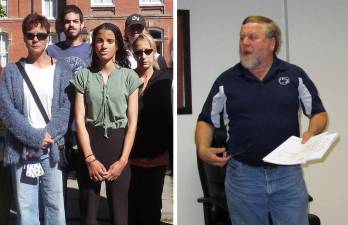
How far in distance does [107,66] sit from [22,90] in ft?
1.29

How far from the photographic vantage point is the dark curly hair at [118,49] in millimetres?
2088

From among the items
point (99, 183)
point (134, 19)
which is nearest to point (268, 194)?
point (99, 183)

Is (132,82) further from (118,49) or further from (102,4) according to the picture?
(102,4)

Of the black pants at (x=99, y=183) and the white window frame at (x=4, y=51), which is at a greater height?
the white window frame at (x=4, y=51)

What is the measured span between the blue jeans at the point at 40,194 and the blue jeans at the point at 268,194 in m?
0.81

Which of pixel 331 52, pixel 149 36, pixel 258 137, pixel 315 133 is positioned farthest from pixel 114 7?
pixel 331 52

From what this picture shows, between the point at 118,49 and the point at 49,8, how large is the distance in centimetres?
36

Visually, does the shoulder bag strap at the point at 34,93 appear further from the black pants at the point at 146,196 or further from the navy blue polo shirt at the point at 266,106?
the navy blue polo shirt at the point at 266,106

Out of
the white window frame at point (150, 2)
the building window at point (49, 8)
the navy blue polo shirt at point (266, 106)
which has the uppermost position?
the white window frame at point (150, 2)

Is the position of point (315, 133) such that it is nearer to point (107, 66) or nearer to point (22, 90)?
point (107, 66)

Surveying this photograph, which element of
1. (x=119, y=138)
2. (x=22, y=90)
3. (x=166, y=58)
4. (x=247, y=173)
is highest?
(x=166, y=58)

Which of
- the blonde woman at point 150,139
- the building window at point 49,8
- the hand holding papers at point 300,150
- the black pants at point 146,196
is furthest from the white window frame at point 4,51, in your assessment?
the hand holding papers at point 300,150

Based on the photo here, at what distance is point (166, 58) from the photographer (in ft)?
7.22

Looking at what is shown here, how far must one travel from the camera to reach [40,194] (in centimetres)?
212
